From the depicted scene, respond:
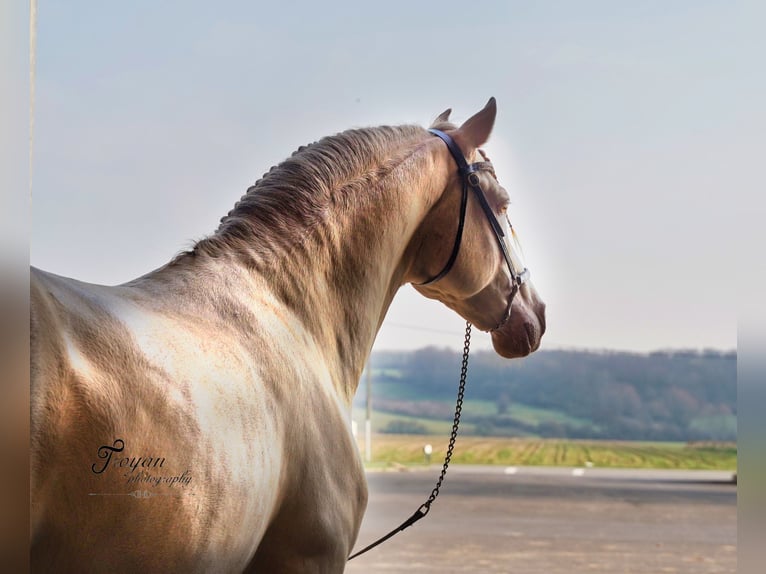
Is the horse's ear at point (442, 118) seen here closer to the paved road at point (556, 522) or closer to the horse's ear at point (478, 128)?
the horse's ear at point (478, 128)

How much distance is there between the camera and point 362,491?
149 cm

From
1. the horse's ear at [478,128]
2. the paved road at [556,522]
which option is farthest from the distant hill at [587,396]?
the horse's ear at [478,128]

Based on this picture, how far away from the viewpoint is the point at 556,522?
308 inches

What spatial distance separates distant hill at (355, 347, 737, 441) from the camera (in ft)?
37.0

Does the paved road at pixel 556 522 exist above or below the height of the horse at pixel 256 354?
below

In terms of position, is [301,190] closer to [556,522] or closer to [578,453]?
[556,522]

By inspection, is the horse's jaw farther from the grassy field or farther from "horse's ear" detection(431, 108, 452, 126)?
the grassy field

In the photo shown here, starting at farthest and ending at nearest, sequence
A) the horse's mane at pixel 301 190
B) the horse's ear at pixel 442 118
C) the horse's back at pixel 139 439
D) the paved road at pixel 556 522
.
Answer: the paved road at pixel 556 522 < the horse's ear at pixel 442 118 < the horse's mane at pixel 301 190 < the horse's back at pixel 139 439

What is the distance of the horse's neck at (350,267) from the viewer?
4.97 feet

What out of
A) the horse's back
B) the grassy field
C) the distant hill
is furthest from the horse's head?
the grassy field

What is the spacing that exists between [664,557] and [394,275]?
5258 mm

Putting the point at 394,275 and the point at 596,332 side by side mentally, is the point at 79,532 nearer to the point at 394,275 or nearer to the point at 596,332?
the point at 394,275

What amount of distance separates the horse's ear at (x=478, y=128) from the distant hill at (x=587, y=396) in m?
9.26

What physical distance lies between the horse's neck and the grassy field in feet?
33.2
